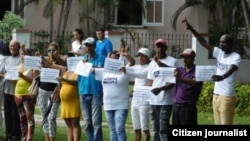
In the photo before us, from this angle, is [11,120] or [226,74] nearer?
[226,74]

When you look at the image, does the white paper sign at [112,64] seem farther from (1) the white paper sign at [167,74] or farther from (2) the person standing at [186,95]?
(2) the person standing at [186,95]

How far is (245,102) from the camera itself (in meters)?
17.5

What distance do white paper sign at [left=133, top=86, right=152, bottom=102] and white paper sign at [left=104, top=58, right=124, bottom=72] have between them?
586mm

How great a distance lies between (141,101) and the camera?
39.4 feet

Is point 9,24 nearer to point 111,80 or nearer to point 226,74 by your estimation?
point 111,80

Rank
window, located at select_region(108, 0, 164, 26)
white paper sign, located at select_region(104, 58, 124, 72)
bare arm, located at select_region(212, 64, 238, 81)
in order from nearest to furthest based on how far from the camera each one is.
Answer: bare arm, located at select_region(212, 64, 238, 81) → white paper sign, located at select_region(104, 58, 124, 72) → window, located at select_region(108, 0, 164, 26)

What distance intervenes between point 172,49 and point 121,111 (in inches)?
562

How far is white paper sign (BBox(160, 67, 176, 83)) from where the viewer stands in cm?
1105

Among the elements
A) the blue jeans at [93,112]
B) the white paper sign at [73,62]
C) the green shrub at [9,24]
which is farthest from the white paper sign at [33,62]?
the green shrub at [9,24]

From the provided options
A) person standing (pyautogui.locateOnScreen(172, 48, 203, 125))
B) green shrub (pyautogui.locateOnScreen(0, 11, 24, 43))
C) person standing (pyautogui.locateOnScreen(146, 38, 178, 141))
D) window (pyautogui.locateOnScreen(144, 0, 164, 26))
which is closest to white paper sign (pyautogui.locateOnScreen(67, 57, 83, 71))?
person standing (pyautogui.locateOnScreen(146, 38, 178, 141))

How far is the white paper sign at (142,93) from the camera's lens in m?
11.8

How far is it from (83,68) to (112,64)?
1.75 ft

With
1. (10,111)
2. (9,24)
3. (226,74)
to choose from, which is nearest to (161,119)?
(226,74)

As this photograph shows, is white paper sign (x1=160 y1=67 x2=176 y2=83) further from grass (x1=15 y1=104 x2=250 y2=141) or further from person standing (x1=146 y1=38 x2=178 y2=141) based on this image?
grass (x1=15 y1=104 x2=250 y2=141)
